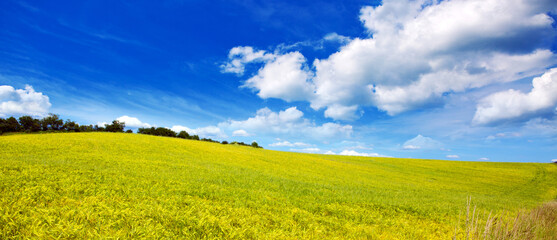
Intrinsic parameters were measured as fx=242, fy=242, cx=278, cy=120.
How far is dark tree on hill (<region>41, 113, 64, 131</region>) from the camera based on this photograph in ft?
234

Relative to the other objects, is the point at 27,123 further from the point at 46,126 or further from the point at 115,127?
the point at 115,127

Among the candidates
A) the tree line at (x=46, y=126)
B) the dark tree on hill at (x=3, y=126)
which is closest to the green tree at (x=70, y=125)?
the tree line at (x=46, y=126)

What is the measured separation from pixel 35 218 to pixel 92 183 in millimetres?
3907

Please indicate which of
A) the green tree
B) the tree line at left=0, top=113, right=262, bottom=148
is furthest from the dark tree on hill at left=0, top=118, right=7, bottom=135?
the green tree

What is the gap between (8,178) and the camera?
28.1 ft

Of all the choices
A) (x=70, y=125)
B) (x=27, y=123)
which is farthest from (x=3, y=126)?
(x=70, y=125)

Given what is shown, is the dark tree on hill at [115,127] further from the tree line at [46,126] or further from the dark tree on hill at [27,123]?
the dark tree on hill at [27,123]

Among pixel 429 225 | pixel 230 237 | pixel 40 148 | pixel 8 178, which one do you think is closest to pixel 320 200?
pixel 429 225

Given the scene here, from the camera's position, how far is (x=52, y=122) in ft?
238

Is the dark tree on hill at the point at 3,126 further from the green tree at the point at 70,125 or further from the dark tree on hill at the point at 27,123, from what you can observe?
the green tree at the point at 70,125

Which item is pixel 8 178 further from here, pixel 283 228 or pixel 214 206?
pixel 283 228

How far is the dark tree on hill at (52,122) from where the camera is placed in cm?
7144

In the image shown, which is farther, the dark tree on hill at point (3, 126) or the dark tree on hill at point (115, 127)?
the dark tree on hill at point (115, 127)

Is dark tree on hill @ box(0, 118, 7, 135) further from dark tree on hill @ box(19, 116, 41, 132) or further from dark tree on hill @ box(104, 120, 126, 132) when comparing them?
dark tree on hill @ box(104, 120, 126, 132)
